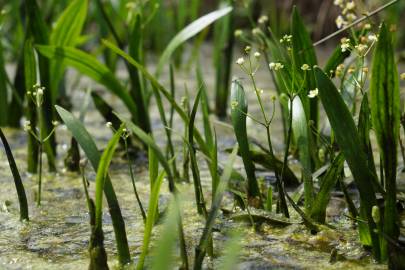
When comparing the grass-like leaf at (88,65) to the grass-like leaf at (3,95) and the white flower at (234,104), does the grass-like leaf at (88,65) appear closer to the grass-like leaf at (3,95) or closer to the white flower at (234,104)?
the grass-like leaf at (3,95)

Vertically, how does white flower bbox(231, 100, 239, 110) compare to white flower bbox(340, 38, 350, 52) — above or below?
below

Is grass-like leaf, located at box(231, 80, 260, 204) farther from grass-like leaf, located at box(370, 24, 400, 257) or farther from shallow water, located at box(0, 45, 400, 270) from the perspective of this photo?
grass-like leaf, located at box(370, 24, 400, 257)

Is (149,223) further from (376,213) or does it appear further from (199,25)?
(199,25)

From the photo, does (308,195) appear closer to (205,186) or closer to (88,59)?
(205,186)

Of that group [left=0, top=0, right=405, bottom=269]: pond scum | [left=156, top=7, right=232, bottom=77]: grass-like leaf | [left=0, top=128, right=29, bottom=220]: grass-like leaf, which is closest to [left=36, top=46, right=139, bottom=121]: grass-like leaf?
[left=0, top=0, right=405, bottom=269]: pond scum

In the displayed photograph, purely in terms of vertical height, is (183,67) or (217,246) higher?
(183,67)

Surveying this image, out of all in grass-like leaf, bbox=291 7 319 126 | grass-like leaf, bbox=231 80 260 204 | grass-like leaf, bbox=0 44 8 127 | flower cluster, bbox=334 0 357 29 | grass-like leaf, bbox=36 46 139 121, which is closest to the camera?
grass-like leaf, bbox=231 80 260 204

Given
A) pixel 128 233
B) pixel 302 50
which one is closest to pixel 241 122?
pixel 128 233

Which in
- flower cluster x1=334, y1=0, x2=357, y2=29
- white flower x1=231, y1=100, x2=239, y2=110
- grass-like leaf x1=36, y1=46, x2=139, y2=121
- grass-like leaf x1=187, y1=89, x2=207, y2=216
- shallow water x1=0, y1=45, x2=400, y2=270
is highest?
flower cluster x1=334, y1=0, x2=357, y2=29

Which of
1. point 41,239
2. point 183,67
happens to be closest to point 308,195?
point 41,239
